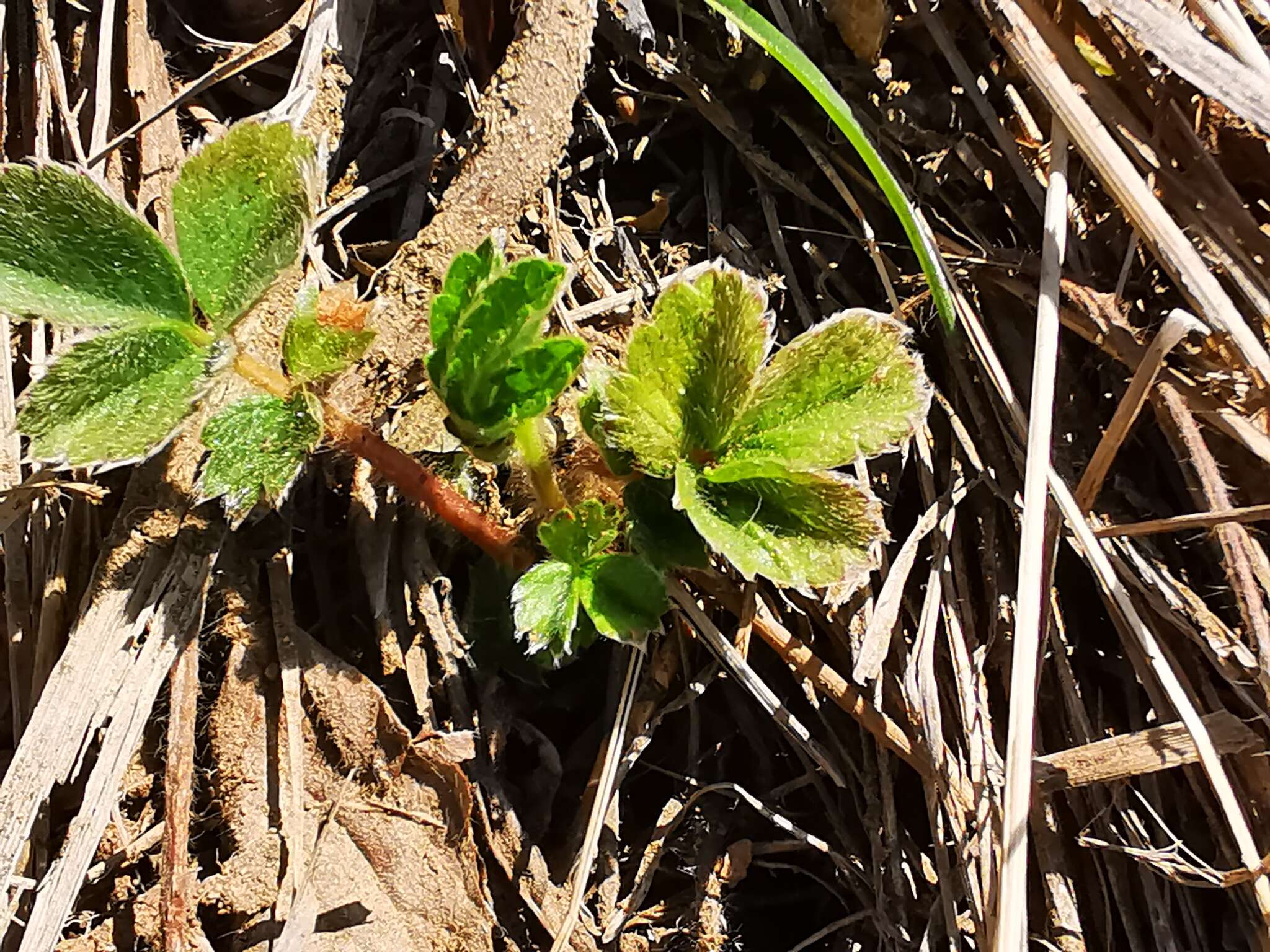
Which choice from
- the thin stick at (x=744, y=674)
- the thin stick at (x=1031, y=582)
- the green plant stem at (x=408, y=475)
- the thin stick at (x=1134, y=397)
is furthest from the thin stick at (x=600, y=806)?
the thin stick at (x=1134, y=397)

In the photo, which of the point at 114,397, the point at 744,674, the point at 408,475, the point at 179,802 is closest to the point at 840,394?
the point at 744,674

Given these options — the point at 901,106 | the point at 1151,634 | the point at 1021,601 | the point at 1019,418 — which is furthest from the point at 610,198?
the point at 1151,634

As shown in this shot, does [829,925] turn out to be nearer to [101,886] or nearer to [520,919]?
[520,919]

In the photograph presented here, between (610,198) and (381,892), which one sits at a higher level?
(610,198)

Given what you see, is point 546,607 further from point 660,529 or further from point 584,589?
point 660,529

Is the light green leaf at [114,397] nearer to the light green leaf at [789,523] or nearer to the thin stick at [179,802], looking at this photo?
the thin stick at [179,802]

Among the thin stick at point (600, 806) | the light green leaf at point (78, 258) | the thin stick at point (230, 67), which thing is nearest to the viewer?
the light green leaf at point (78, 258)

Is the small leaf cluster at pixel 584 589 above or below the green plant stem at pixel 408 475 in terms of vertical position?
below

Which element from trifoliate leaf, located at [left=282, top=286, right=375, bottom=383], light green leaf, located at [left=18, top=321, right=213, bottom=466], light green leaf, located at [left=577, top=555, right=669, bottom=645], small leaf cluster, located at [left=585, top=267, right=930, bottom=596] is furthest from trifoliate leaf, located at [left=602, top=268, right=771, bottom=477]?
light green leaf, located at [left=18, top=321, right=213, bottom=466]
